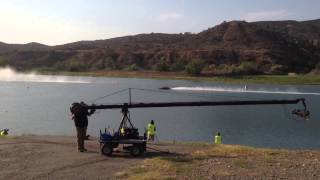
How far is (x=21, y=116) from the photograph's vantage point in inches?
2687

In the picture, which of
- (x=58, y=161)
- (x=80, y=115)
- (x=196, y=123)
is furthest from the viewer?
(x=196, y=123)

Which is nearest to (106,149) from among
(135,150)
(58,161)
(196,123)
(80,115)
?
(135,150)

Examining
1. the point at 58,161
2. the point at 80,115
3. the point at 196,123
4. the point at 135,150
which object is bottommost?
the point at 196,123

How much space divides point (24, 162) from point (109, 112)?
50.9 m

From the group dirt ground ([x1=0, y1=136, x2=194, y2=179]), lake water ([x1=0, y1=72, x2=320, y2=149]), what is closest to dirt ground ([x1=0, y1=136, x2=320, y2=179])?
dirt ground ([x1=0, y1=136, x2=194, y2=179])

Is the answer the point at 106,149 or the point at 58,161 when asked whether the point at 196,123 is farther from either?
the point at 58,161

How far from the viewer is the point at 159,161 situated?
21.8 meters

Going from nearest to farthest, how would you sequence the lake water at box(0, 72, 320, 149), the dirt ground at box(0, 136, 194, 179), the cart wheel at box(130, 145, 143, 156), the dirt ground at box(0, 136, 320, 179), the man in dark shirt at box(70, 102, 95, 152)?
the dirt ground at box(0, 136, 320, 179) → the dirt ground at box(0, 136, 194, 179) → the cart wheel at box(130, 145, 143, 156) → the man in dark shirt at box(70, 102, 95, 152) → the lake water at box(0, 72, 320, 149)

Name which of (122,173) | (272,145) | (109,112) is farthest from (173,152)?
(109,112)

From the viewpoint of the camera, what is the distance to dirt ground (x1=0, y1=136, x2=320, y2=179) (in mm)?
19688

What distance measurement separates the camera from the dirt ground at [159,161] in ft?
64.6

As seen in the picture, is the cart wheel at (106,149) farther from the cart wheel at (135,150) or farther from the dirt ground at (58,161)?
the cart wheel at (135,150)

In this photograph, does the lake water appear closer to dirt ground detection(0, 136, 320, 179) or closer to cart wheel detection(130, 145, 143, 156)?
dirt ground detection(0, 136, 320, 179)

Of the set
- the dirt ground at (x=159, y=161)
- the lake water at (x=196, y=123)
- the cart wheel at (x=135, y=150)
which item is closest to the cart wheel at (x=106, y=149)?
the dirt ground at (x=159, y=161)
